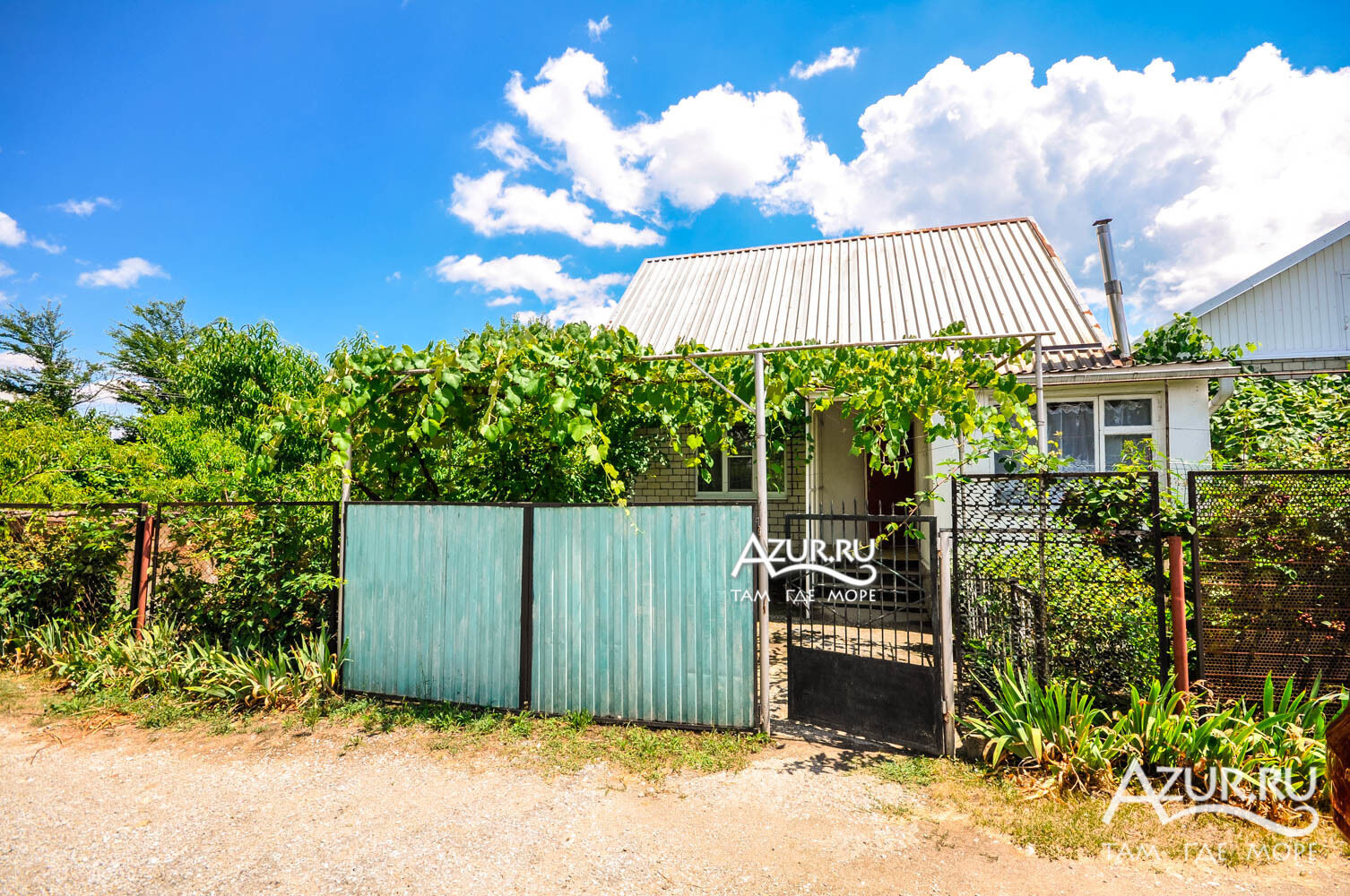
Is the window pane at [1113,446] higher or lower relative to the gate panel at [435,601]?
higher

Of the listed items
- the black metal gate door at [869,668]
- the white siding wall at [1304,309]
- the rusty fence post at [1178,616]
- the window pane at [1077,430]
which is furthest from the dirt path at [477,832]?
the white siding wall at [1304,309]

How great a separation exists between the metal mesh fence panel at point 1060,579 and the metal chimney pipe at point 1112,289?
508 cm

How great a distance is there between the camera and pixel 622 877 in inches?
129

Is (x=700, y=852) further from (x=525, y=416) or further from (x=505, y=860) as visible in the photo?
(x=525, y=416)

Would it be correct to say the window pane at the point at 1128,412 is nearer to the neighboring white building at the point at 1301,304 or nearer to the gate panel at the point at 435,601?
the neighboring white building at the point at 1301,304

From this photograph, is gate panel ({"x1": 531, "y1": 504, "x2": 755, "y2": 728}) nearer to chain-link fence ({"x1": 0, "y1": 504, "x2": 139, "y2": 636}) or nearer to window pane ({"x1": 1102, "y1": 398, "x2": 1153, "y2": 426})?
chain-link fence ({"x1": 0, "y1": 504, "x2": 139, "y2": 636})

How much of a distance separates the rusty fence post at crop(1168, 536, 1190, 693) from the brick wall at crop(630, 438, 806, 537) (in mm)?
6050

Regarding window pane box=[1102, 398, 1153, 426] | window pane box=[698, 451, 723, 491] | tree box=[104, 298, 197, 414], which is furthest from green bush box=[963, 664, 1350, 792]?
tree box=[104, 298, 197, 414]

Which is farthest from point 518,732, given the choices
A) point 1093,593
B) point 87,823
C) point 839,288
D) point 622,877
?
point 839,288

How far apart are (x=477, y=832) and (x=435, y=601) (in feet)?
7.06

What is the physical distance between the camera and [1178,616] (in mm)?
4102

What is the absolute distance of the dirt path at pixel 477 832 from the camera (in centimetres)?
322

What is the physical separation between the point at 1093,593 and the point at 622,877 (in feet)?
11.4

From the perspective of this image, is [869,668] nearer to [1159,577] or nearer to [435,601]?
[1159,577]
